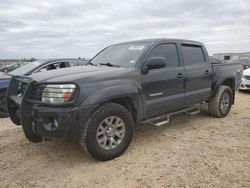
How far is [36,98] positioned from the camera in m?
3.76

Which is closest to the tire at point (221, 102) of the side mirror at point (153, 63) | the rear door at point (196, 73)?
the rear door at point (196, 73)

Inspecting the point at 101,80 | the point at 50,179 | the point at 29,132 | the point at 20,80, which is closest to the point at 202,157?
the point at 101,80

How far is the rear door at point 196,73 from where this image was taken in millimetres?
5371

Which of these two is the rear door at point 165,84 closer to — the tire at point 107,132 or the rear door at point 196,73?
the rear door at point 196,73

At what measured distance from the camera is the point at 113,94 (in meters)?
3.92

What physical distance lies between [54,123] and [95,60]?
2.13 m

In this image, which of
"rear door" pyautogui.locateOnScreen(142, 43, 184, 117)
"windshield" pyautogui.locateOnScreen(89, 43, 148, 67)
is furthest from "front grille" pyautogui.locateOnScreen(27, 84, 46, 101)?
"rear door" pyautogui.locateOnScreen(142, 43, 184, 117)

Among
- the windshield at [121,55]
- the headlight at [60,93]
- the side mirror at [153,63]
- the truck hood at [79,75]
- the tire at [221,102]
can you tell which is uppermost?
the windshield at [121,55]

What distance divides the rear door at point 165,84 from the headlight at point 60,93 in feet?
4.23

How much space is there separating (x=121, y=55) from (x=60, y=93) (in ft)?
5.48

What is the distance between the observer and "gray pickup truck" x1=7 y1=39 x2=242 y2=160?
3.62 metres

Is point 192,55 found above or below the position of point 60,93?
above

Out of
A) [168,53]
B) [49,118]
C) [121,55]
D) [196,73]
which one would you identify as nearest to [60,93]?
[49,118]

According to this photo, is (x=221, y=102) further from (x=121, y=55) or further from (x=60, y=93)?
(x=60, y=93)
